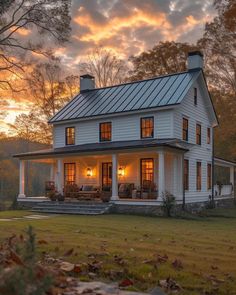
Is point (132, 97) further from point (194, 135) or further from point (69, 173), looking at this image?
point (69, 173)

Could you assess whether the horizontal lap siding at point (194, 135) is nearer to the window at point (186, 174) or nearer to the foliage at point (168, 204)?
the window at point (186, 174)

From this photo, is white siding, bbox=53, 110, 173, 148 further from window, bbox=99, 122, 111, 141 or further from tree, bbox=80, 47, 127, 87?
tree, bbox=80, 47, 127, 87

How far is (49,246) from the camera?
763cm

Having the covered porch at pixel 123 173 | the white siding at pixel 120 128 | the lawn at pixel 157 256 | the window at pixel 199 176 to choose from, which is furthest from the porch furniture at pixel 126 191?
the lawn at pixel 157 256

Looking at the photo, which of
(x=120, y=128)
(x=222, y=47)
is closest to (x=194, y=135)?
(x=120, y=128)

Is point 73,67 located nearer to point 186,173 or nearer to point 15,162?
point 186,173

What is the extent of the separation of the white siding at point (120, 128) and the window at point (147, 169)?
4.69ft

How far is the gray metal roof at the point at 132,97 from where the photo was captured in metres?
21.9

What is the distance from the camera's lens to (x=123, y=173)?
2302 centimetres

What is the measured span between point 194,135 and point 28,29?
11.4 metres

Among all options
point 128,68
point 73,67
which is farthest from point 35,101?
point 128,68

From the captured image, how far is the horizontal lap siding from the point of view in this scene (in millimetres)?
22013

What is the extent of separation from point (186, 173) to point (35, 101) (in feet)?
59.6

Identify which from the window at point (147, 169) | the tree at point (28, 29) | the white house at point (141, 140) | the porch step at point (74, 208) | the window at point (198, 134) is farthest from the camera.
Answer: the window at point (198, 134)
